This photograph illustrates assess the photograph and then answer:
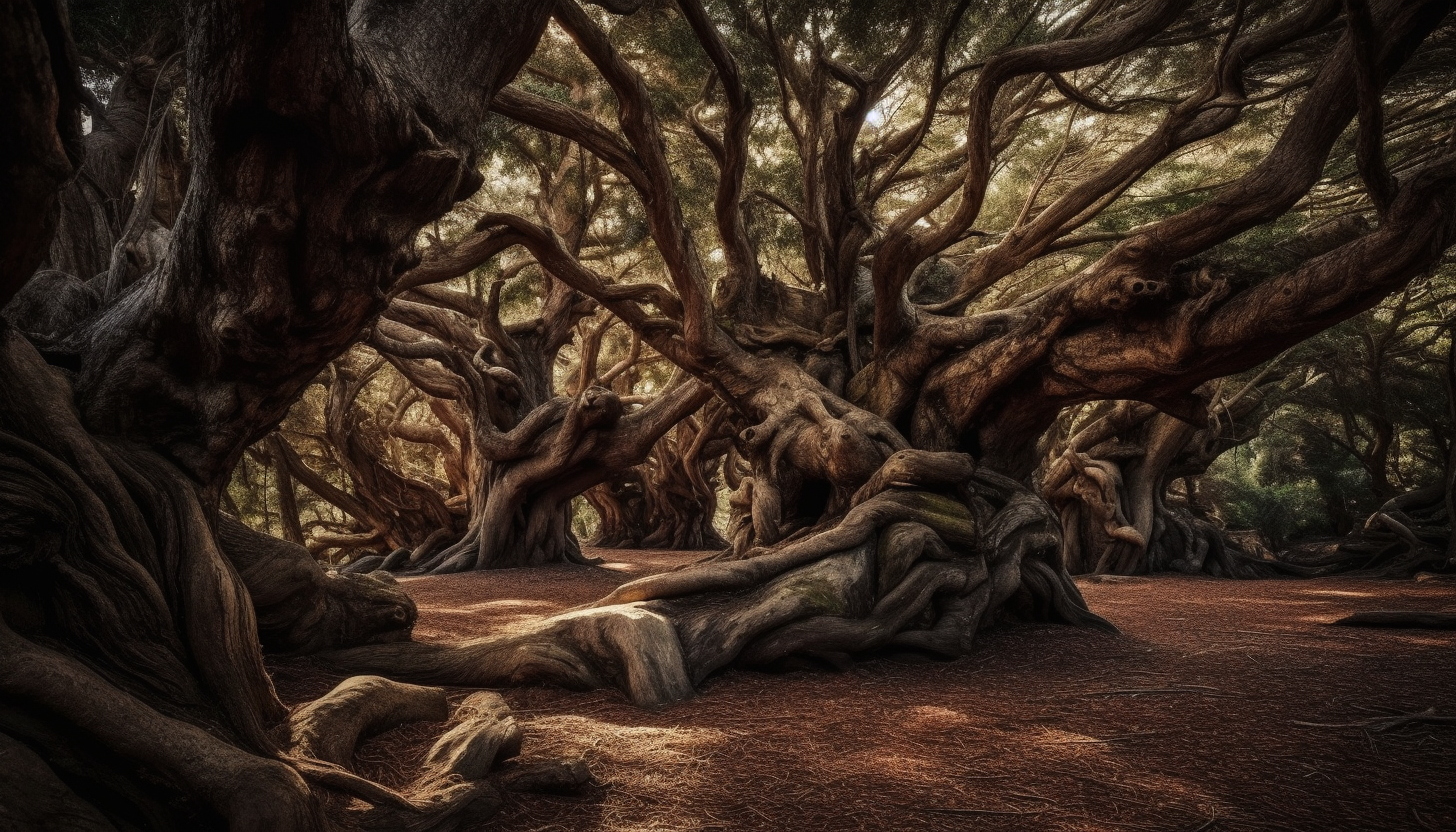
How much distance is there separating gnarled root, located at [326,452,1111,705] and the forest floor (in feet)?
0.56

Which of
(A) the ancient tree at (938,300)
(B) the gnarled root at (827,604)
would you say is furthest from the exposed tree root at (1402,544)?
(B) the gnarled root at (827,604)

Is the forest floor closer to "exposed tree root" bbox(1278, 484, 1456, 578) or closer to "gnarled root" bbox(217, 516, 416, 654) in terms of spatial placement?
"gnarled root" bbox(217, 516, 416, 654)

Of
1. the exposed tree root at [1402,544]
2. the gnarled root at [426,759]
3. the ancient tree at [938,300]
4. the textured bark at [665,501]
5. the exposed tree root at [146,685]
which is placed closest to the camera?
the exposed tree root at [146,685]

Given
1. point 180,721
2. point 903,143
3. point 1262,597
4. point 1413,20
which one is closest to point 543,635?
point 180,721

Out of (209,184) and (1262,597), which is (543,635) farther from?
(1262,597)

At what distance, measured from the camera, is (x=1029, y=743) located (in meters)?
2.89

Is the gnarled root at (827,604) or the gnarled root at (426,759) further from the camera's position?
the gnarled root at (827,604)

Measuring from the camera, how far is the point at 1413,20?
3.63 metres

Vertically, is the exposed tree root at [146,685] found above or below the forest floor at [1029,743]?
above

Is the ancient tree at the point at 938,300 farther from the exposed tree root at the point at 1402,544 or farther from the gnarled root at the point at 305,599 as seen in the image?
the exposed tree root at the point at 1402,544

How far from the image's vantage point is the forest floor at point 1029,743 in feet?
7.34

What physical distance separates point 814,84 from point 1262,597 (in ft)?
24.1

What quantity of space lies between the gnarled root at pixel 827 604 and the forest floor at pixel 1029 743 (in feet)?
0.56

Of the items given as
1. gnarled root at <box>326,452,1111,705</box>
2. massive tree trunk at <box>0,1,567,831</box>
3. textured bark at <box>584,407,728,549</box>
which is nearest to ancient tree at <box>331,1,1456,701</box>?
gnarled root at <box>326,452,1111,705</box>
